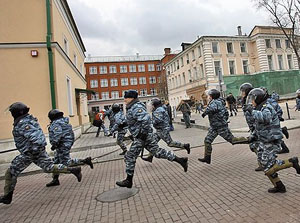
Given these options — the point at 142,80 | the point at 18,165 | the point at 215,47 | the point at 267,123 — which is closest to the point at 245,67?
the point at 215,47

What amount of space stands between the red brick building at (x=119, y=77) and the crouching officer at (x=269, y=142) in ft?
165

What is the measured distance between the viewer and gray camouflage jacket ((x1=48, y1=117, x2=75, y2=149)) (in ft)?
16.7

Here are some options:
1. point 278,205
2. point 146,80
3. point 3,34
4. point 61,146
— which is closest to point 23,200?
point 61,146

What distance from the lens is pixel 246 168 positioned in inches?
197

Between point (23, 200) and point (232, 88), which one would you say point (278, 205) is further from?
point (232, 88)

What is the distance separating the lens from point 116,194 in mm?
4184

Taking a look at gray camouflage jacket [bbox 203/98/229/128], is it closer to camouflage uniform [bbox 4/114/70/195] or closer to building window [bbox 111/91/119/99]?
camouflage uniform [bbox 4/114/70/195]

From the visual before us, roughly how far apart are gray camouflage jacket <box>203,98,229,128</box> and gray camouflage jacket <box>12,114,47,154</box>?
3.78 m

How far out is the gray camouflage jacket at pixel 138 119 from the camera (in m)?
4.21

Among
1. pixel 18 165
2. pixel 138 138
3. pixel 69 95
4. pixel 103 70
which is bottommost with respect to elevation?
pixel 18 165

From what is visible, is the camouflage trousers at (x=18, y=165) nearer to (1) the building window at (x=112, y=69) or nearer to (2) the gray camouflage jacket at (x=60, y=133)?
(2) the gray camouflage jacket at (x=60, y=133)

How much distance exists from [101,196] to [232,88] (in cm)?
3198

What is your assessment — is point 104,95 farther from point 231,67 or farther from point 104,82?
point 231,67

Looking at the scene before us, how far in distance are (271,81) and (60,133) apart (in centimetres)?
3539
